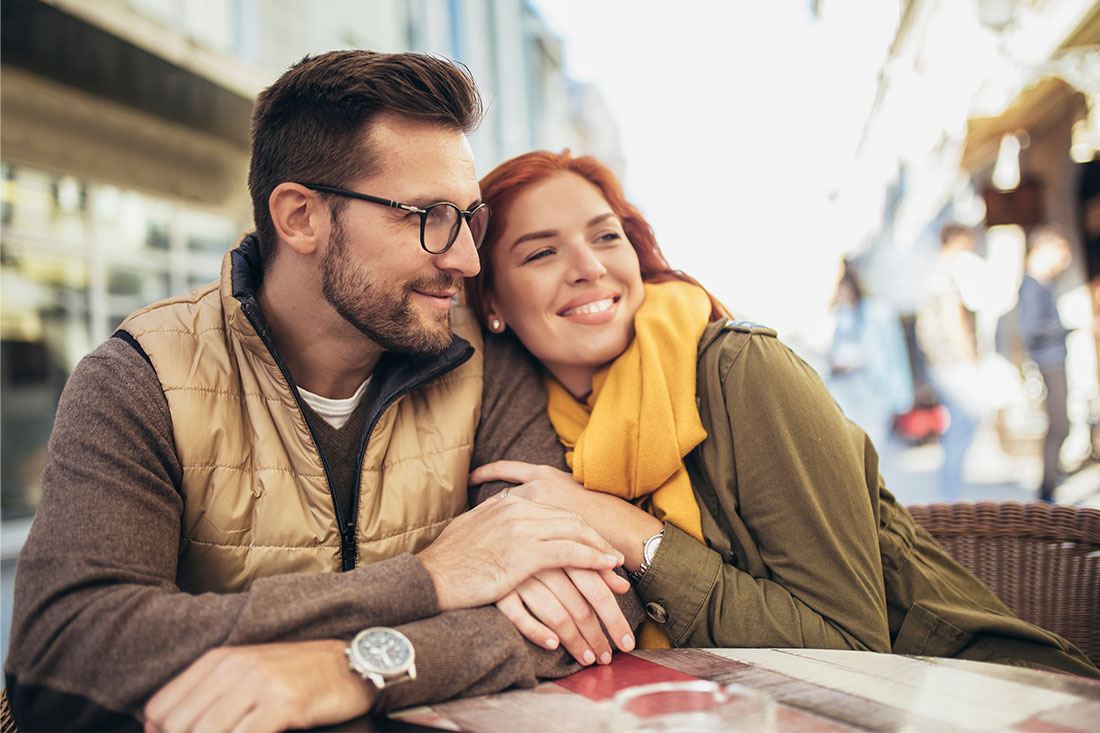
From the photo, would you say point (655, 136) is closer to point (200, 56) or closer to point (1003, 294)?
point (200, 56)

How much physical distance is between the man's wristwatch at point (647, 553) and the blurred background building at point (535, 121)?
6.95 ft

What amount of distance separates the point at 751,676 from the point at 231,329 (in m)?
1.32

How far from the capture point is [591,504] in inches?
70.7

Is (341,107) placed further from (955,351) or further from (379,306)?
(955,351)

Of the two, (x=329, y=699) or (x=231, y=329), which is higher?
(x=231, y=329)

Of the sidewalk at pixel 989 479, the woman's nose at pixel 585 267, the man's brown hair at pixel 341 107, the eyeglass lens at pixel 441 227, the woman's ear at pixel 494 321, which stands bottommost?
the sidewalk at pixel 989 479

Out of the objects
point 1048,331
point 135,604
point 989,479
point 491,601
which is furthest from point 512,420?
point 989,479

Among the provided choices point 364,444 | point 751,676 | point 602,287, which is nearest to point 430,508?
point 364,444

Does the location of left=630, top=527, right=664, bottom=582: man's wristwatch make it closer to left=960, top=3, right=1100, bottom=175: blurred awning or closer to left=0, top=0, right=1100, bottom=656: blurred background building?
left=0, top=0, right=1100, bottom=656: blurred background building

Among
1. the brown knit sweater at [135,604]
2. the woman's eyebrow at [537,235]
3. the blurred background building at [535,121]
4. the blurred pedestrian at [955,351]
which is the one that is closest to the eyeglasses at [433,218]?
the woman's eyebrow at [537,235]

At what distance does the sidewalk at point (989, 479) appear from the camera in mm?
6707

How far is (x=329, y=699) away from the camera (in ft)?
3.67

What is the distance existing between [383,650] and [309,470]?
2.11 ft

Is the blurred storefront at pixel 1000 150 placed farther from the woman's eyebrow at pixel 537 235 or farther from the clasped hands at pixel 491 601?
the clasped hands at pixel 491 601
